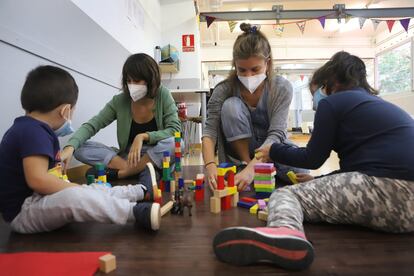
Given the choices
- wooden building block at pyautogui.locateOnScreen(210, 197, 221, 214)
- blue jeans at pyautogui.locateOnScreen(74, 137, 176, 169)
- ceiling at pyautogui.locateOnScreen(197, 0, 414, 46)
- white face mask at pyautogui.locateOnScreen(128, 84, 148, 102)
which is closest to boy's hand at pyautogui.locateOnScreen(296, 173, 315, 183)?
wooden building block at pyautogui.locateOnScreen(210, 197, 221, 214)

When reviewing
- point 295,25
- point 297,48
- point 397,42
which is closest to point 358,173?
point 295,25

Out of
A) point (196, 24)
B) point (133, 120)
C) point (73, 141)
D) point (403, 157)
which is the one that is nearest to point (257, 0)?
point (196, 24)

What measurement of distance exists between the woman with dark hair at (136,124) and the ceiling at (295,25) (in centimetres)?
308

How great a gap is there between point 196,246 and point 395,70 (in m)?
6.74

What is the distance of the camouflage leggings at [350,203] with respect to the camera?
0.70 meters

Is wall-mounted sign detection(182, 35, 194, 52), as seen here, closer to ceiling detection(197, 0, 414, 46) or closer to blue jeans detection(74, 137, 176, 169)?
ceiling detection(197, 0, 414, 46)

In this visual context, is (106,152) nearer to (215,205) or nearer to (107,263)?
(215,205)

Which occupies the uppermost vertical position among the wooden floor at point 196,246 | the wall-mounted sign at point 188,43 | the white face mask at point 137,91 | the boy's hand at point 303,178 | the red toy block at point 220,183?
the wall-mounted sign at point 188,43

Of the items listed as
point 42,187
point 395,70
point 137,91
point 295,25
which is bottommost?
point 42,187

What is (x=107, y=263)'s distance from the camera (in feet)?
1.86

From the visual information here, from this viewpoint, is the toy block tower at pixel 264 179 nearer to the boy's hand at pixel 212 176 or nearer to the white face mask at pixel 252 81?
the boy's hand at pixel 212 176

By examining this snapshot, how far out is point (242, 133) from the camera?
1.31m

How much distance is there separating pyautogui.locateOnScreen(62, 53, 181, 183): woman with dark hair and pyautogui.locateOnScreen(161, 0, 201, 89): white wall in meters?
2.48

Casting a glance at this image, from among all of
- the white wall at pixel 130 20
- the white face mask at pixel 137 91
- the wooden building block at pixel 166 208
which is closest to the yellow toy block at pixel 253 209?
the wooden building block at pixel 166 208
